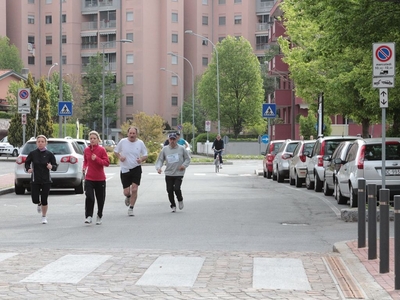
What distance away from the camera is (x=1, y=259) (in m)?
11.7

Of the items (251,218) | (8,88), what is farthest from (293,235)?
(8,88)

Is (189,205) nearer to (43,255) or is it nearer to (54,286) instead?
(43,255)

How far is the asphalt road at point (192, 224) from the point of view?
14.1 m

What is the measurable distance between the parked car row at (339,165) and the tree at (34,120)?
91.7ft

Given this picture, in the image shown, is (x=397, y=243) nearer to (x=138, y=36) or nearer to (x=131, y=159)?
→ (x=131, y=159)

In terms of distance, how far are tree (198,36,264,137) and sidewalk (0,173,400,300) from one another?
8381 centimetres

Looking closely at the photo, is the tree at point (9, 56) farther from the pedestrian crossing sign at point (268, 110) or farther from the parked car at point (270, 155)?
the parked car at point (270, 155)

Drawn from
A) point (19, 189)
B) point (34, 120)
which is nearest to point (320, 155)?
point (19, 189)

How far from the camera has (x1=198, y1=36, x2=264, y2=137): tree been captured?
96938 mm

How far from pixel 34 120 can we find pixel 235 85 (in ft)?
128

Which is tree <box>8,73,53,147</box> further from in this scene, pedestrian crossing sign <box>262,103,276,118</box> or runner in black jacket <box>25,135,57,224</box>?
runner in black jacket <box>25,135,57,224</box>

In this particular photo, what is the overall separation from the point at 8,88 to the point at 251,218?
75096mm

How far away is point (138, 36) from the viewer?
4390 inches

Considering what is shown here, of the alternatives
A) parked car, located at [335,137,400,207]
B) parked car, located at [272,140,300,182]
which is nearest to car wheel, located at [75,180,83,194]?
parked car, located at [335,137,400,207]
